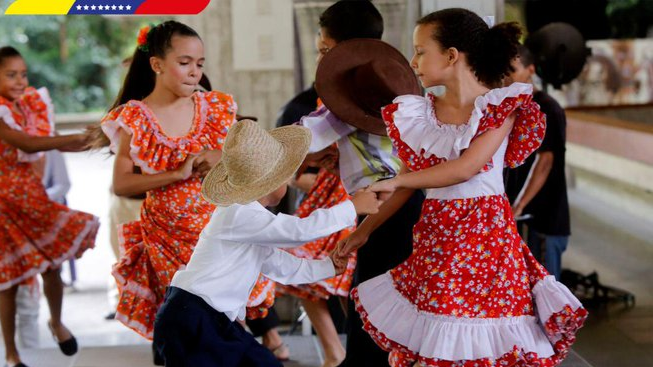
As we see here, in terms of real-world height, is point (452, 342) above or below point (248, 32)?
below

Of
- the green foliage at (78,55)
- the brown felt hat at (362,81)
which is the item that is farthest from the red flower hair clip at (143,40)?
the green foliage at (78,55)

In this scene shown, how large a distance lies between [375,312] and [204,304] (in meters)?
0.47

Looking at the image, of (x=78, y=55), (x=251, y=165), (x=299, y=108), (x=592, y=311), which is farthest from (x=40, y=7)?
(x=78, y=55)

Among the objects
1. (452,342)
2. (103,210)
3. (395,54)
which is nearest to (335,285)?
(395,54)

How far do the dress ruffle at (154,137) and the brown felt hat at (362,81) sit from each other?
0.43 metres

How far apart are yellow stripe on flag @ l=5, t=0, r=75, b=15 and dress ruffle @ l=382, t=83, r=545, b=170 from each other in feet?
3.74

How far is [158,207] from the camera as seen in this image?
351cm

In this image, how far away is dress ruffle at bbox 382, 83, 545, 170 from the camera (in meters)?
2.74

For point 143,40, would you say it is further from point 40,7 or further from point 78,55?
point 78,55

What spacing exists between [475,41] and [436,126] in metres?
0.25

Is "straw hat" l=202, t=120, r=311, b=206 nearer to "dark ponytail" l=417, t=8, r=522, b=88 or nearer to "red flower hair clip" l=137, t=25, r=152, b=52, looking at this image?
"dark ponytail" l=417, t=8, r=522, b=88

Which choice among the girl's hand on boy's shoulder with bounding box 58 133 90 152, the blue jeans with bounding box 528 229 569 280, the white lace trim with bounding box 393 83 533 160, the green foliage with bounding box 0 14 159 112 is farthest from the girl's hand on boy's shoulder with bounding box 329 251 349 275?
the green foliage with bounding box 0 14 159 112

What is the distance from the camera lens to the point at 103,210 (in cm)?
964

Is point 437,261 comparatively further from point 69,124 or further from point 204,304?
point 69,124
